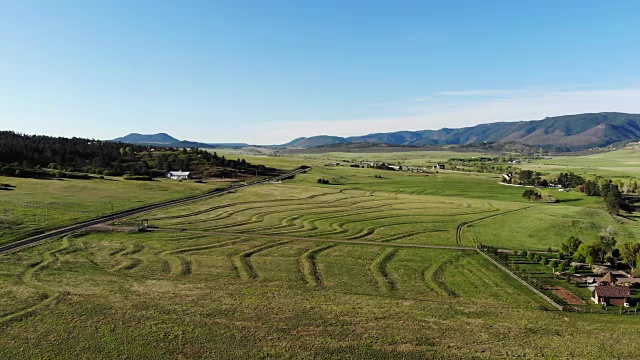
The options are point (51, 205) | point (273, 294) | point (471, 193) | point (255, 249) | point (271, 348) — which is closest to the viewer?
point (271, 348)

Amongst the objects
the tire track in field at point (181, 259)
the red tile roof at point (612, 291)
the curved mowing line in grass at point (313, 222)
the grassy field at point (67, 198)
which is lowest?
the red tile roof at point (612, 291)

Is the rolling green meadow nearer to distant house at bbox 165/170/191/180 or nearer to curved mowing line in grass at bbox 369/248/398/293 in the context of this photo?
curved mowing line in grass at bbox 369/248/398/293

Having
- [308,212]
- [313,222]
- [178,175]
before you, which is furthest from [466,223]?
[178,175]

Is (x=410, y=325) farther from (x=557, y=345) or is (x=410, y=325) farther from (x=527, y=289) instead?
(x=527, y=289)

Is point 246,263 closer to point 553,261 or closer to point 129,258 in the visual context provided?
point 129,258

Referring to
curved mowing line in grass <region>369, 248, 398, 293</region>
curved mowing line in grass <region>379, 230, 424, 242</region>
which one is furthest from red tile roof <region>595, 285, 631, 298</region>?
curved mowing line in grass <region>379, 230, 424, 242</region>

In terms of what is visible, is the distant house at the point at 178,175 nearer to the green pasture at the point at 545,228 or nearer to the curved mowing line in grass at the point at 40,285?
the curved mowing line in grass at the point at 40,285

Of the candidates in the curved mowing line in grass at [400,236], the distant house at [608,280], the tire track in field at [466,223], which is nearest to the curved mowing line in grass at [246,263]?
the curved mowing line in grass at [400,236]

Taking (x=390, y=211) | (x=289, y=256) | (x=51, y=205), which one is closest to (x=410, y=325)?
(x=289, y=256)
